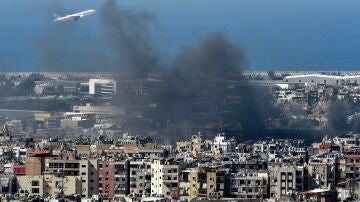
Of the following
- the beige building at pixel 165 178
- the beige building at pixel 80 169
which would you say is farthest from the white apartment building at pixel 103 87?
the beige building at pixel 165 178

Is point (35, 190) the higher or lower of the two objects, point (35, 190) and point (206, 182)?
the lower

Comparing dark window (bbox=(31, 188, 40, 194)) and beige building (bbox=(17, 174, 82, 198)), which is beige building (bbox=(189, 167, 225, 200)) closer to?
beige building (bbox=(17, 174, 82, 198))

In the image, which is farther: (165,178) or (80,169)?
(80,169)

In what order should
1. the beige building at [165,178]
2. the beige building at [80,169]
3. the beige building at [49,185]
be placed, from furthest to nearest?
the beige building at [80,169] → the beige building at [165,178] → the beige building at [49,185]

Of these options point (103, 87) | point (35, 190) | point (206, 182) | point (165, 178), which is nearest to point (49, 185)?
point (35, 190)

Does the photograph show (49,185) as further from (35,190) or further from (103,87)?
(103,87)

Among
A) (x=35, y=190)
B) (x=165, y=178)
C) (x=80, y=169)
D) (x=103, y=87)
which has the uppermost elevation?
(x=103, y=87)

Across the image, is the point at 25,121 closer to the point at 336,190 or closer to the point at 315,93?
the point at 315,93

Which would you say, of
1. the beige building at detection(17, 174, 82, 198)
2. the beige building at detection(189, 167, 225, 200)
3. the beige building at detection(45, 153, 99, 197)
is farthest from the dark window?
the beige building at detection(189, 167, 225, 200)

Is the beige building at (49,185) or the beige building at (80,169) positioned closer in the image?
the beige building at (49,185)

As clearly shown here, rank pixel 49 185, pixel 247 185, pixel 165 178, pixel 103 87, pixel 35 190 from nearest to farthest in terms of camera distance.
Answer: pixel 35 190
pixel 49 185
pixel 247 185
pixel 165 178
pixel 103 87

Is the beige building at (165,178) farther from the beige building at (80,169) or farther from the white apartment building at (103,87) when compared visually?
the white apartment building at (103,87)
